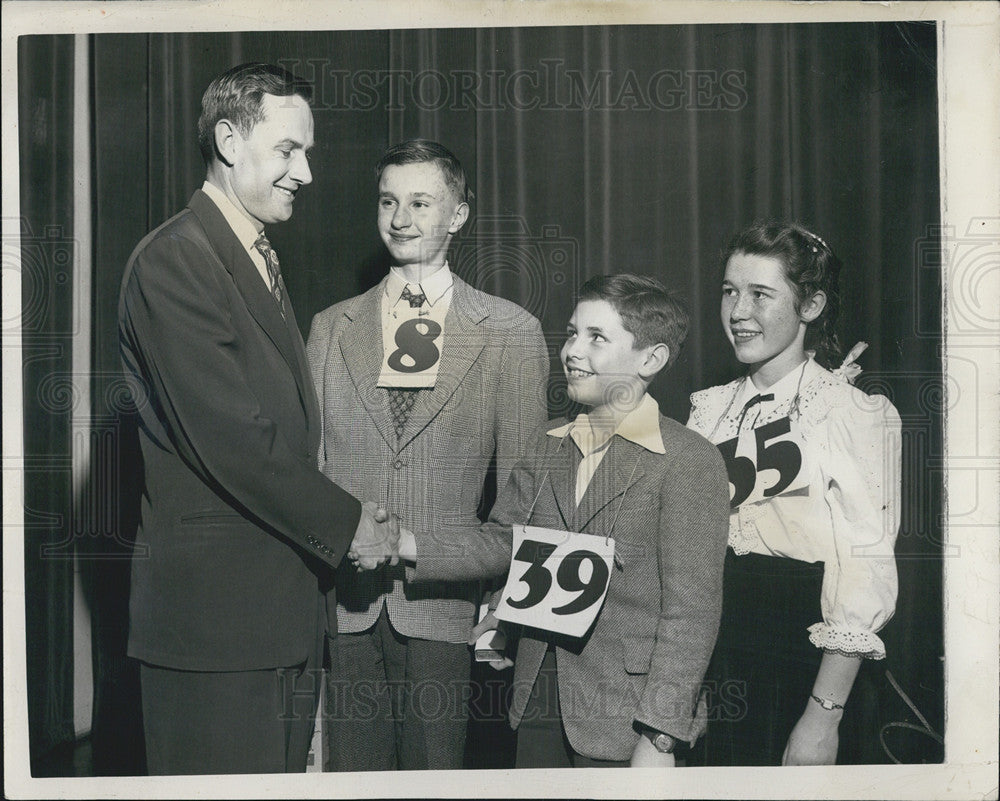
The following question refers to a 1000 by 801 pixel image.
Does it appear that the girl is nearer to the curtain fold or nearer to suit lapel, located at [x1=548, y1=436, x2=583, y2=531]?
suit lapel, located at [x1=548, y1=436, x2=583, y2=531]

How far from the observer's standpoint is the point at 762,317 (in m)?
2.43

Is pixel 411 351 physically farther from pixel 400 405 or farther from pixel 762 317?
pixel 762 317

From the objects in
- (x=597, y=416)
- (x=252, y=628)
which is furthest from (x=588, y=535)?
(x=252, y=628)

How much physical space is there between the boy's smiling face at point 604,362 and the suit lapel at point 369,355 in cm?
48

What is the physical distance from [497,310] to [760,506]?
0.86 meters

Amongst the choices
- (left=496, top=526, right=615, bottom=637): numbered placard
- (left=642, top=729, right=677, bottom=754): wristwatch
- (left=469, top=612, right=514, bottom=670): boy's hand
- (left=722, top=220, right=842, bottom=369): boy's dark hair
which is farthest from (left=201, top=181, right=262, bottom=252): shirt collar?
(left=642, top=729, right=677, bottom=754): wristwatch

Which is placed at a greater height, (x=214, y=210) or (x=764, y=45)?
(x=764, y=45)

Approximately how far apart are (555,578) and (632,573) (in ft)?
0.64

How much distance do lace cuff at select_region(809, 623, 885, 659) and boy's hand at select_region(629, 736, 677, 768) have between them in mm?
499

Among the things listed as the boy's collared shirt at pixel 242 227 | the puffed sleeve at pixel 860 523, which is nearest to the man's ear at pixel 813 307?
the puffed sleeve at pixel 860 523

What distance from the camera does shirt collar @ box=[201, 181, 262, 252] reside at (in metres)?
2.36

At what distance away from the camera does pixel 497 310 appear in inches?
96.6

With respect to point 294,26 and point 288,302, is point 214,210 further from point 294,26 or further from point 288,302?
point 294,26

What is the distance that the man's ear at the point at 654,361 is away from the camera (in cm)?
239
